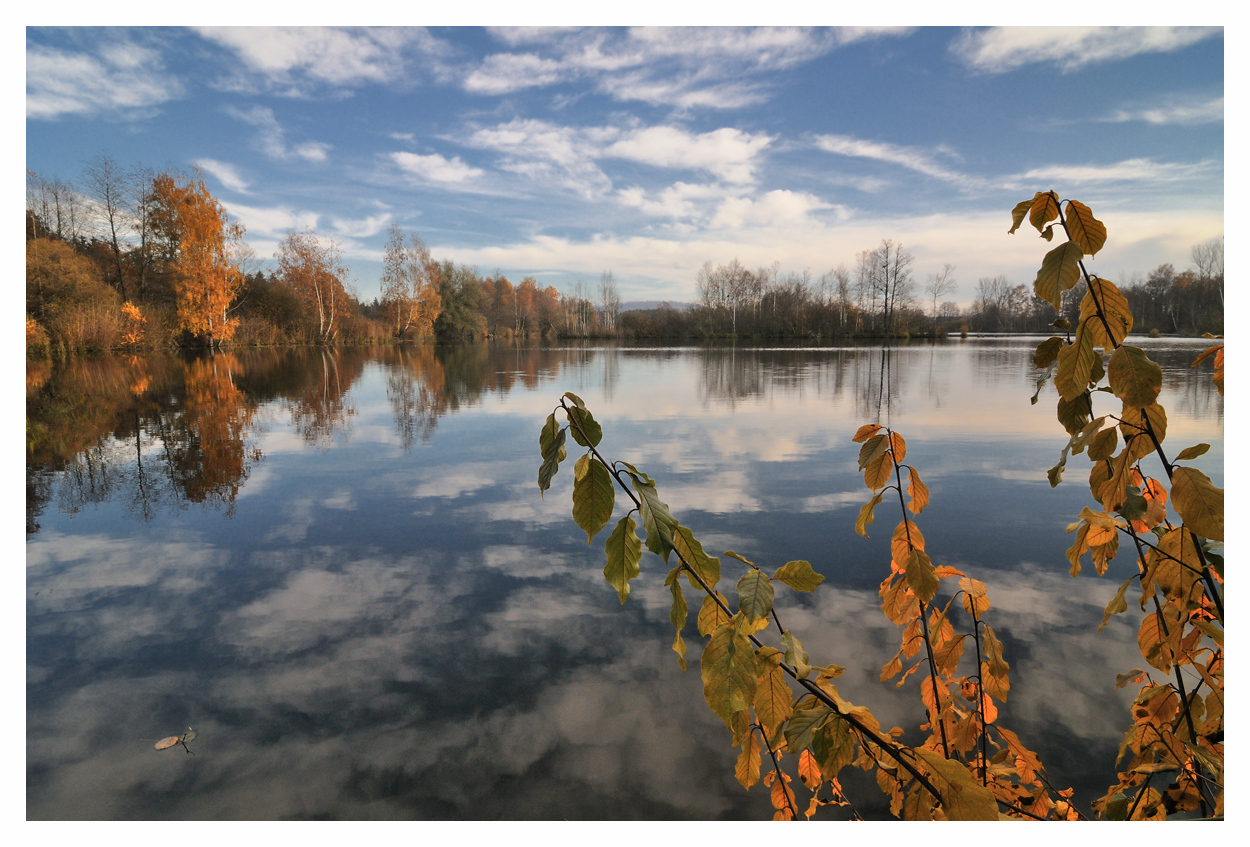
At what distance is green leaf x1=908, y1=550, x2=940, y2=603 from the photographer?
29.3 inches

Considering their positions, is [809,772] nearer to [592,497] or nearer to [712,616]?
[712,616]

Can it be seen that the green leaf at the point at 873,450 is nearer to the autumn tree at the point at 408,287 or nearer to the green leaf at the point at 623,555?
the green leaf at the point at 623,555

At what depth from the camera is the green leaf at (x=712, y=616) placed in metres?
0.61

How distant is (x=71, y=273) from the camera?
16.8 m

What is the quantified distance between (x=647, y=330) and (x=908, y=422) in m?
33.8

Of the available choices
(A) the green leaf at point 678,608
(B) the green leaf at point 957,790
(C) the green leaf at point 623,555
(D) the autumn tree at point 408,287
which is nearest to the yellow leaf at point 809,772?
(B) the green leaf at point 957,790

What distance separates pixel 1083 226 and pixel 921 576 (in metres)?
0.49

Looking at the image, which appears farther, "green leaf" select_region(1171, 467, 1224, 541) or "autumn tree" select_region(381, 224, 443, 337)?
"autumn tree" select_region(381, 224, 443, 337)

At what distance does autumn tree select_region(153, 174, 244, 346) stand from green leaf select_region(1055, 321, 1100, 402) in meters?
27.8

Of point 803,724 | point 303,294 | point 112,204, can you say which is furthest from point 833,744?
point 303,294

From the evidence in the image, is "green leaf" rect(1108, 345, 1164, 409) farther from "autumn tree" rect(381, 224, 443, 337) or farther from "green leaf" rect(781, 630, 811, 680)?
"autumn tree" rect(381, 224, 443, 337)

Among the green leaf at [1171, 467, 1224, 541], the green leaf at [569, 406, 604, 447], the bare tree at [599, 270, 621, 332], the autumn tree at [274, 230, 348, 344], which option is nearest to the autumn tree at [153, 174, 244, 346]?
the autumn tree at [274, 230, 348, 344]

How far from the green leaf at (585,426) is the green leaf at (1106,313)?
0.63 metres
